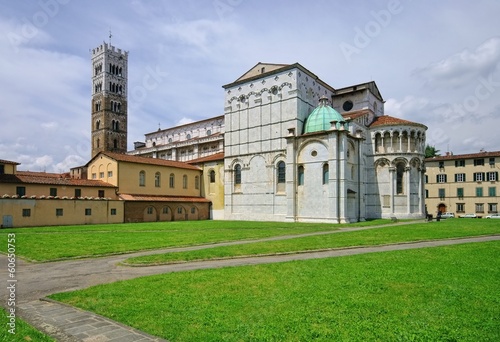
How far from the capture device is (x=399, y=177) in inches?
1790

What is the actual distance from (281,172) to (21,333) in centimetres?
4065

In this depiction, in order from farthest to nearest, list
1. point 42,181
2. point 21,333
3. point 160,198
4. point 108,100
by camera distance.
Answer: point 108,100 < point 160,198 < point 42,181 < point 21,333

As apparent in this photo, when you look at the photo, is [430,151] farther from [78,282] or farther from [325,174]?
[78,282]

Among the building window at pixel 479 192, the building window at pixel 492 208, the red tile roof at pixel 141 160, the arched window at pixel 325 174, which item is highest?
the red tile roof at pixel 141 160

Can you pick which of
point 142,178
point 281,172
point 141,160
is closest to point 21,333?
point 281,172

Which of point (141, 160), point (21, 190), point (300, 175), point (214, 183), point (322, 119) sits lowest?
point (21, 190)

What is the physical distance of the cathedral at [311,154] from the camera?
41.2 metres

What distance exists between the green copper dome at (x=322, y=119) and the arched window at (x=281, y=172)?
5.33m

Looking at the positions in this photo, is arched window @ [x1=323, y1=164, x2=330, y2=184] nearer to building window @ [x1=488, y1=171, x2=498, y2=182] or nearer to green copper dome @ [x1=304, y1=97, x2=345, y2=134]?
green copper dome @ [x1=304, y1=97, x2=345, y2=134]

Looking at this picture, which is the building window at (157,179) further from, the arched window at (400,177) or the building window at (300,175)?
the arched window at (400,177)

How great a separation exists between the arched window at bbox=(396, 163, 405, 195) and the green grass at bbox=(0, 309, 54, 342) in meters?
45.3

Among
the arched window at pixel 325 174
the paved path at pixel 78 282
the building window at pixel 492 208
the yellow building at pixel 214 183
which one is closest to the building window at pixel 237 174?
the yellow building at pixel 214 183

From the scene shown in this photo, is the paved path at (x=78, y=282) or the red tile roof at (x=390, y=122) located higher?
the red tile roof at (x=390, y=122)

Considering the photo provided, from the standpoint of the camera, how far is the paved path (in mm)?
6508
